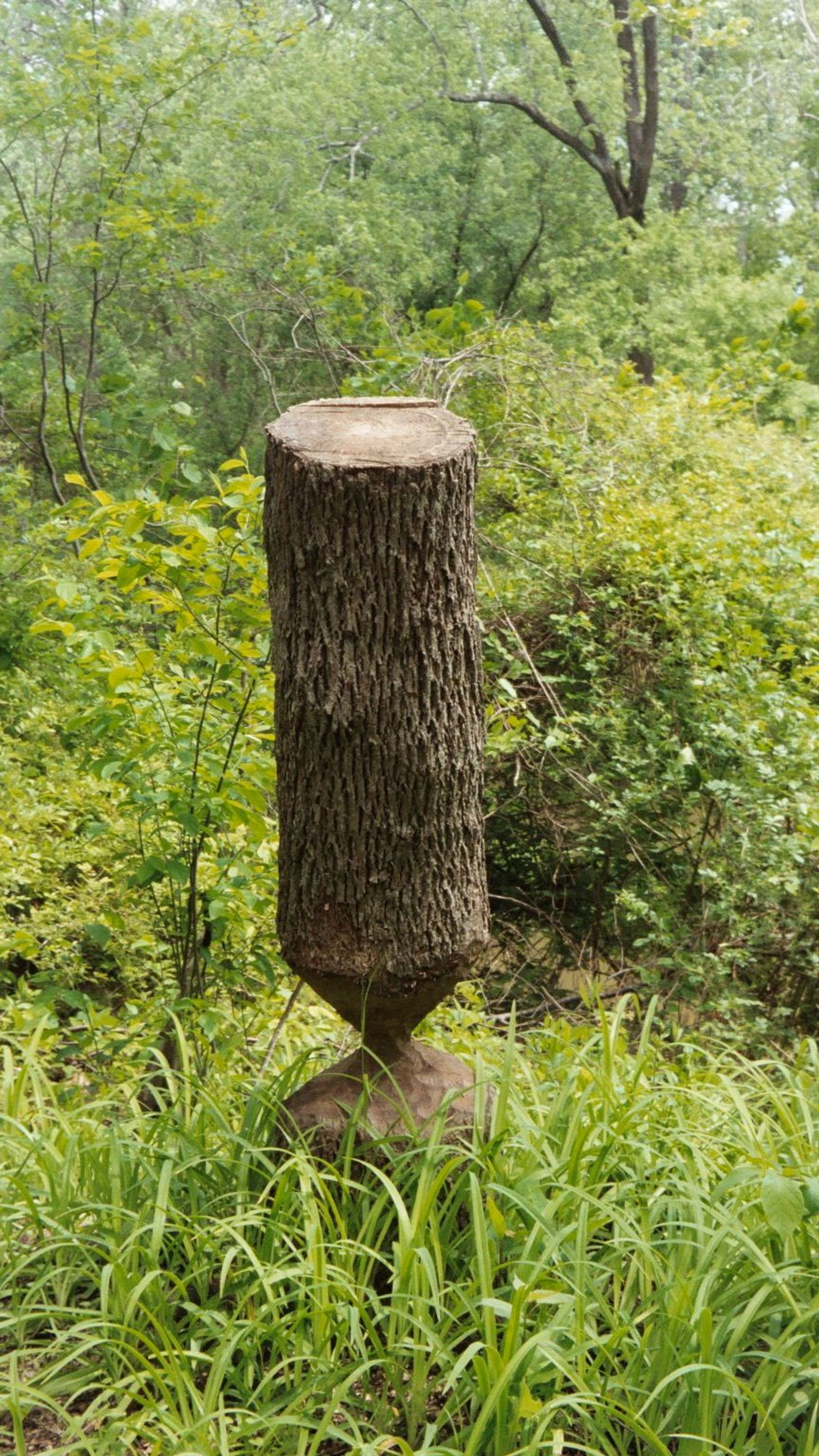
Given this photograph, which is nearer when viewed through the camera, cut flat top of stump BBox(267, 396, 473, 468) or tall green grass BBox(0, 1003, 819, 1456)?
tall green grass BBox(0, 1003, 819, 1456)

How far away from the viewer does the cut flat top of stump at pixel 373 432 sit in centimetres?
279

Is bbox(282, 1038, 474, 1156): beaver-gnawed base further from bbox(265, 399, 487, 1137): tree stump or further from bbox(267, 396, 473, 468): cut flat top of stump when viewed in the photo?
bbox(267, 396, 473, 468): cut flat top of stump

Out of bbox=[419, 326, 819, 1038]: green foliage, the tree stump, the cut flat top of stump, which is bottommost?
bbox=[419, 326, 819, 1038]: green foliage

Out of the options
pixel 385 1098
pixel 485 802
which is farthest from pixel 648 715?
pixel 385 1098

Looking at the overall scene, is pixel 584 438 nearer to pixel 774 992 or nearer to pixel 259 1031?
pixel 774 992

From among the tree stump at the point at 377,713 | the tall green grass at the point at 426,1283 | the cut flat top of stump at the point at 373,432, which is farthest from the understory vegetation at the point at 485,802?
the cut flat top of stump at the point at 373,432

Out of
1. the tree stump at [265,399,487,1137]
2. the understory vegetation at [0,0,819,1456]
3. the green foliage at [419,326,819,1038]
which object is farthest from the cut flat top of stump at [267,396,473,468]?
the green foliage at [419,326,819,1038]

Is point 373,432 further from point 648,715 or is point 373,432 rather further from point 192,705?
point 648,715

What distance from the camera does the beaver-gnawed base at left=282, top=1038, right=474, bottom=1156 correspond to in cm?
304

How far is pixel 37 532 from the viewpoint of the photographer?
741 cm

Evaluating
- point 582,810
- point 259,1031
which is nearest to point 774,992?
point 582,810

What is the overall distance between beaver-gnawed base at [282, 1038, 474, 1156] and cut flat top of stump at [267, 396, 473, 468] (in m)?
1.25

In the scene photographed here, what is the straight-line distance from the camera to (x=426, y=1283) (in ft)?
8.84

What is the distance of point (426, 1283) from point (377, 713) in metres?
1.12
